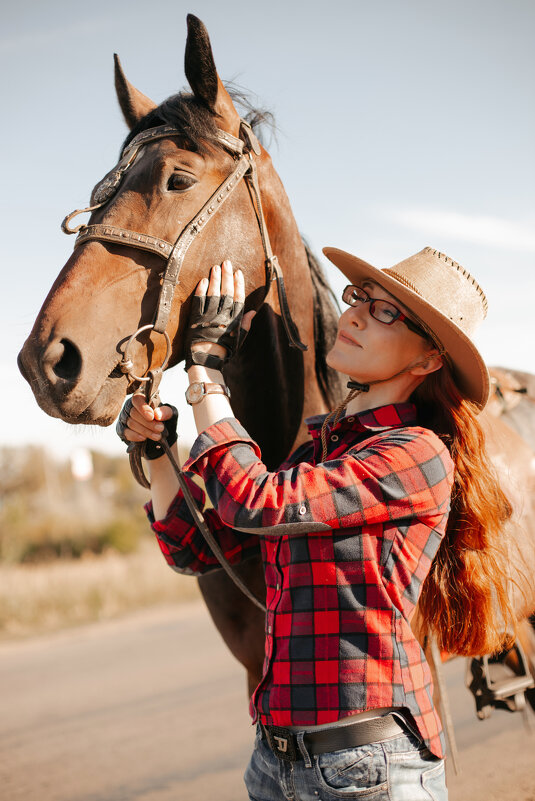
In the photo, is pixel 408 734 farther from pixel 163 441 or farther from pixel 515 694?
pixel 515 694

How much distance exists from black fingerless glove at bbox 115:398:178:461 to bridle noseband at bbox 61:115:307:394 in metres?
0.12

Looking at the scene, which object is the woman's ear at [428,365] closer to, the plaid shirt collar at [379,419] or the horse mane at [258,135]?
the plaid shirt collar at [379,419]

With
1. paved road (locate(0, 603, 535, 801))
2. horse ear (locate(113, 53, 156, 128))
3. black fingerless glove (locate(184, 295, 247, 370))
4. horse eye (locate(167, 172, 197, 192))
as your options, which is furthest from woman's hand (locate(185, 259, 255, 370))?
paved road (locate(0, 603, 535, 801))

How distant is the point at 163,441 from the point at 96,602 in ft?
26.0

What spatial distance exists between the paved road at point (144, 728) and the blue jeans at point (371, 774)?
2724 mm

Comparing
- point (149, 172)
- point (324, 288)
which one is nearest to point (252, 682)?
point (324, 288)

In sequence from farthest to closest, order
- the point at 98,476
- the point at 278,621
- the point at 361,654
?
the point at 98,476 < the point at 278,621 < the point at 361,654

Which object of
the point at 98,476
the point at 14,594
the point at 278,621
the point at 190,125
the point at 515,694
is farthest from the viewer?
the point at 98,476

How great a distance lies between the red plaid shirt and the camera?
1.46 metres

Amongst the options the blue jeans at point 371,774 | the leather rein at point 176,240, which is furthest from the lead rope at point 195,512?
the blue jeans at point 371,774

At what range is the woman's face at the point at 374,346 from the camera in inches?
68.7

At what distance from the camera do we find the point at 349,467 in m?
1.53

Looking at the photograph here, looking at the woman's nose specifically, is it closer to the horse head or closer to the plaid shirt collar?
the plaid shirt collar

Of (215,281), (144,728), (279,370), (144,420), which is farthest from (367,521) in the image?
(144,728)
